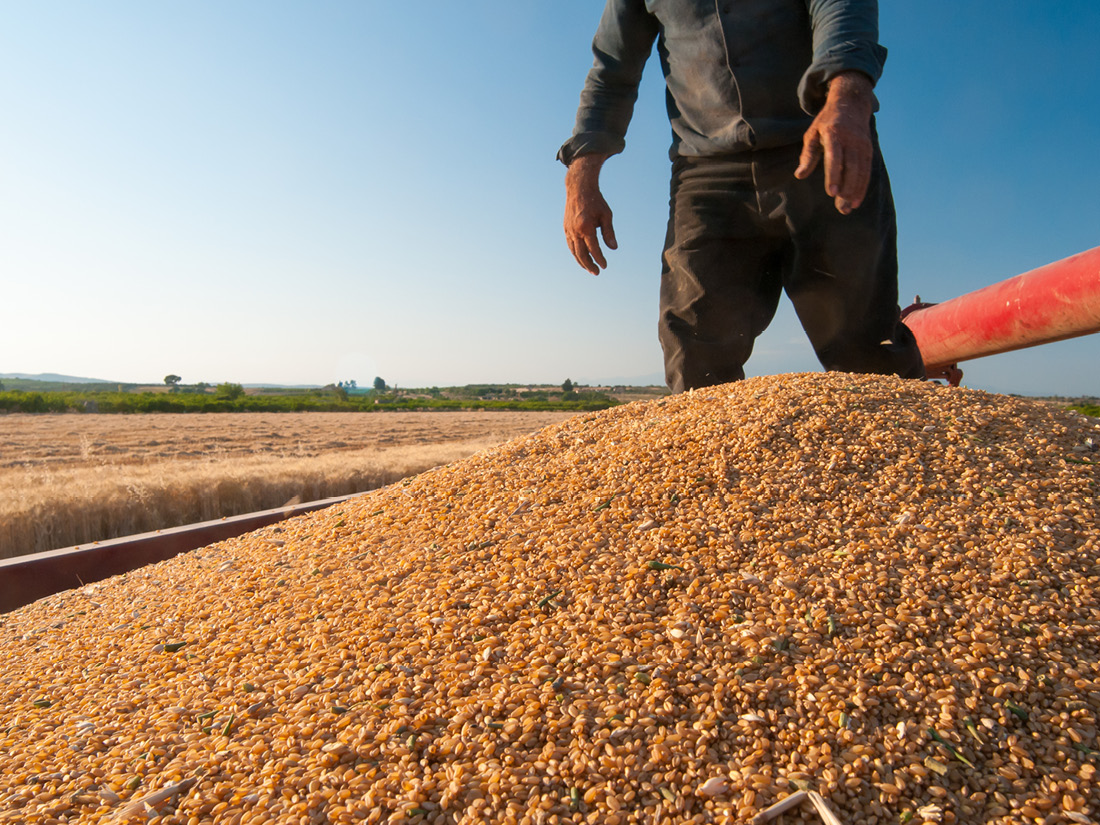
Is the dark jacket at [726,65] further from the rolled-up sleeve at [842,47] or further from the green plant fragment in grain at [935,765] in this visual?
the green plant fragment in grain at [935,765]

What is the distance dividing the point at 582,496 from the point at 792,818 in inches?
34.3

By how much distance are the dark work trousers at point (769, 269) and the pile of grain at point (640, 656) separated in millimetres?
698

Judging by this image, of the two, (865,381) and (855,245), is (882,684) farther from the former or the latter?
(855,245)

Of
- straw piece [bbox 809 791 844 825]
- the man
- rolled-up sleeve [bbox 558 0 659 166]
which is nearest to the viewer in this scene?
straw piece [bbox 809 791 844 825]

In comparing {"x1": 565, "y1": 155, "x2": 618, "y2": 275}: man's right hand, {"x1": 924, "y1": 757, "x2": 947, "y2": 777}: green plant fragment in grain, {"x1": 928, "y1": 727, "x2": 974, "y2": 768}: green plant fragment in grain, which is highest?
{"x1": 565, "y1": 155, "x2": 618, "y2": 275}: man's right hand

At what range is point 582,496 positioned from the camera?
1.54 m

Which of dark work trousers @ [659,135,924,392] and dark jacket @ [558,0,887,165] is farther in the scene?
dark work trousers @ [659,135,924,392]

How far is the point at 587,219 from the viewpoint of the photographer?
2238 mm

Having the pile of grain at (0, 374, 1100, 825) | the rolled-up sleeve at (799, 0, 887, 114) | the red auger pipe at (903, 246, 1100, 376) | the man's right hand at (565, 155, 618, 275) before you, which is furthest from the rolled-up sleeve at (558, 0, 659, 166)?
the red auger pipe at (903, 246, 1100, 376)

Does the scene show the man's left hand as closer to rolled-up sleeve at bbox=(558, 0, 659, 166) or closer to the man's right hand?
the man's right hand

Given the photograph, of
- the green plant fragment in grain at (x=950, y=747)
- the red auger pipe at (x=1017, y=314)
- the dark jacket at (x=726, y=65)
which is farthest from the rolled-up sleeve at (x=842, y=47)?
the green plant fragment in grain at (x=950, y=747)

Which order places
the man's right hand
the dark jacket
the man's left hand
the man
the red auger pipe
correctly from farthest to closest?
the man's right hand → the man → the red auger pipe → the dark jacket → the man's left hand

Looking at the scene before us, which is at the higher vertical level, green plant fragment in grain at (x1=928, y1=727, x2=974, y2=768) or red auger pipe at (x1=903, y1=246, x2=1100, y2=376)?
red auger pipe at (x1=903, y1=246, x2=1100, y2=376)

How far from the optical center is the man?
2121 mm
